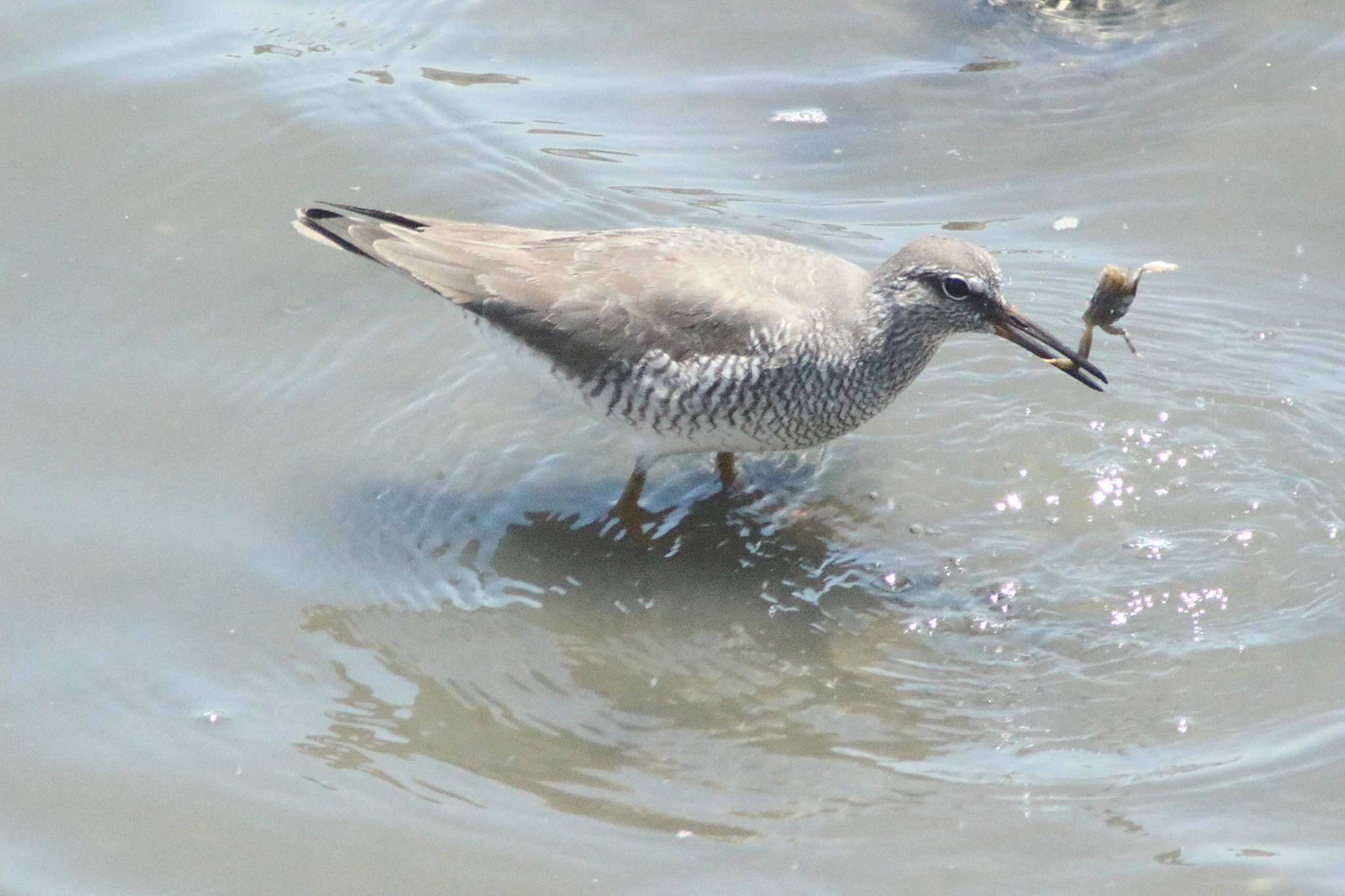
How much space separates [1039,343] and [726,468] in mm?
1612

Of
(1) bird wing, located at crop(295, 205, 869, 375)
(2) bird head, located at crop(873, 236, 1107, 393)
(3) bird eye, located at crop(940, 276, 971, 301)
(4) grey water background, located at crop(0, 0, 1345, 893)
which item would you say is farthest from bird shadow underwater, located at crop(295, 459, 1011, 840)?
(3) bird eye, located at crop(940, 276, 971, 301)

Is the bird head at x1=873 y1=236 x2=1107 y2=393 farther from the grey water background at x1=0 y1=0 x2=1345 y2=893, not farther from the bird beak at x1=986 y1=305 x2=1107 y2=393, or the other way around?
the grey water background at x1=0 y1=0 x2=1345 y2=893

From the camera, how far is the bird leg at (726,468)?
7.19m

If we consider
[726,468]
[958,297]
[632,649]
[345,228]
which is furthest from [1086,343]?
[345,228]

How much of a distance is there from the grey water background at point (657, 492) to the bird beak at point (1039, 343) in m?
0.59

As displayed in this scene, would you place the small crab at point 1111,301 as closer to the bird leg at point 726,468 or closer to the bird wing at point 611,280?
the bird wing at point 611,280

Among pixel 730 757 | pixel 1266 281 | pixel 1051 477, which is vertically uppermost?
pixel 1266 281

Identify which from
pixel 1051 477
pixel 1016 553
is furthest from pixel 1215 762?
pixel 1051 477

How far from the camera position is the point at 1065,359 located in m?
6.47

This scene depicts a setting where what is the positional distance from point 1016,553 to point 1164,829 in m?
1.73

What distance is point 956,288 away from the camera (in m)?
6.52

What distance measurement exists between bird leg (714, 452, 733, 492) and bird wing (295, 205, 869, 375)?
0.84 meters

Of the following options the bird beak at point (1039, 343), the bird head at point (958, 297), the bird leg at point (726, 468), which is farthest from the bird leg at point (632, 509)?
the bird beak at point (1039, 343)

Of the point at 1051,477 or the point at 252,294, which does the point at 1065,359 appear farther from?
the point at 252,294
